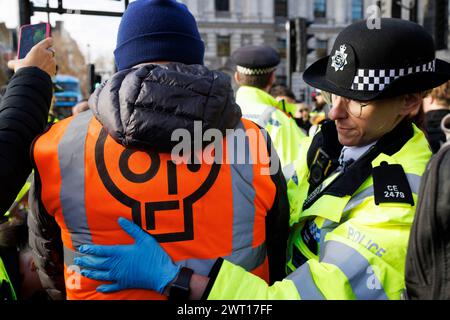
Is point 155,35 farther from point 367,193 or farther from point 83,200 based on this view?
point 367,193

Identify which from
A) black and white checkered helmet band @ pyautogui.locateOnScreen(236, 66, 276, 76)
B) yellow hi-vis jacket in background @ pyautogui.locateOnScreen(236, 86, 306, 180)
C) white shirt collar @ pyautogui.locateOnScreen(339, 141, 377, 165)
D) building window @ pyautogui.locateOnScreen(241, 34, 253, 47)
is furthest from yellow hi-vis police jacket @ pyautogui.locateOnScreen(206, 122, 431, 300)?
building window @ pyautogui.locateOnScreen(241, 34, 253, 47)

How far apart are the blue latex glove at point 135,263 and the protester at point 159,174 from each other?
2 centimetres

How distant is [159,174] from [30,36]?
101 cm

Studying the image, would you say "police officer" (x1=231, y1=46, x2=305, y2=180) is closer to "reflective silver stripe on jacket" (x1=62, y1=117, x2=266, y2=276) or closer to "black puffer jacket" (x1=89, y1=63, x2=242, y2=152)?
"reflective silver stripe on jacket" (x1=62, y1=117, x2=266, y2=276)

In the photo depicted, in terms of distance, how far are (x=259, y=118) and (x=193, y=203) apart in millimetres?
2363

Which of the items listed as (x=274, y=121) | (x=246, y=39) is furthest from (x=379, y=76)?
(x=246, y=39)

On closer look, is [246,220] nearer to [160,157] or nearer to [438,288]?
[160,157]

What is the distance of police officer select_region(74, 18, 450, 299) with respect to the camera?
133 cm

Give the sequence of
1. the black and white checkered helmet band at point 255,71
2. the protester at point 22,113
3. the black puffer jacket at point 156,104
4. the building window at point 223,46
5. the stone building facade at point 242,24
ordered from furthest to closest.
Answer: the building window at point 223,46 < the stone building facade at point 242,24 < the black and white checkered helmet band at point 255,71 < the protester at point 22,113 < the black puffer jacket at point 156,104

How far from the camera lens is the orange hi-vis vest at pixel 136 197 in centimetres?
135

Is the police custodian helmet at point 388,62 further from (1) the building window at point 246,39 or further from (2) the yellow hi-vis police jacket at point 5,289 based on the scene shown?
(1) the building window at point 246,39

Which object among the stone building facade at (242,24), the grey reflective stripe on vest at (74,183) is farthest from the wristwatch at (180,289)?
the stone building facade at (242,24)

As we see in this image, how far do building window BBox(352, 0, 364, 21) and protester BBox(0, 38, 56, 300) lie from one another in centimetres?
4233

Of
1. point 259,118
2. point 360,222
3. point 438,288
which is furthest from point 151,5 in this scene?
point 259,118
